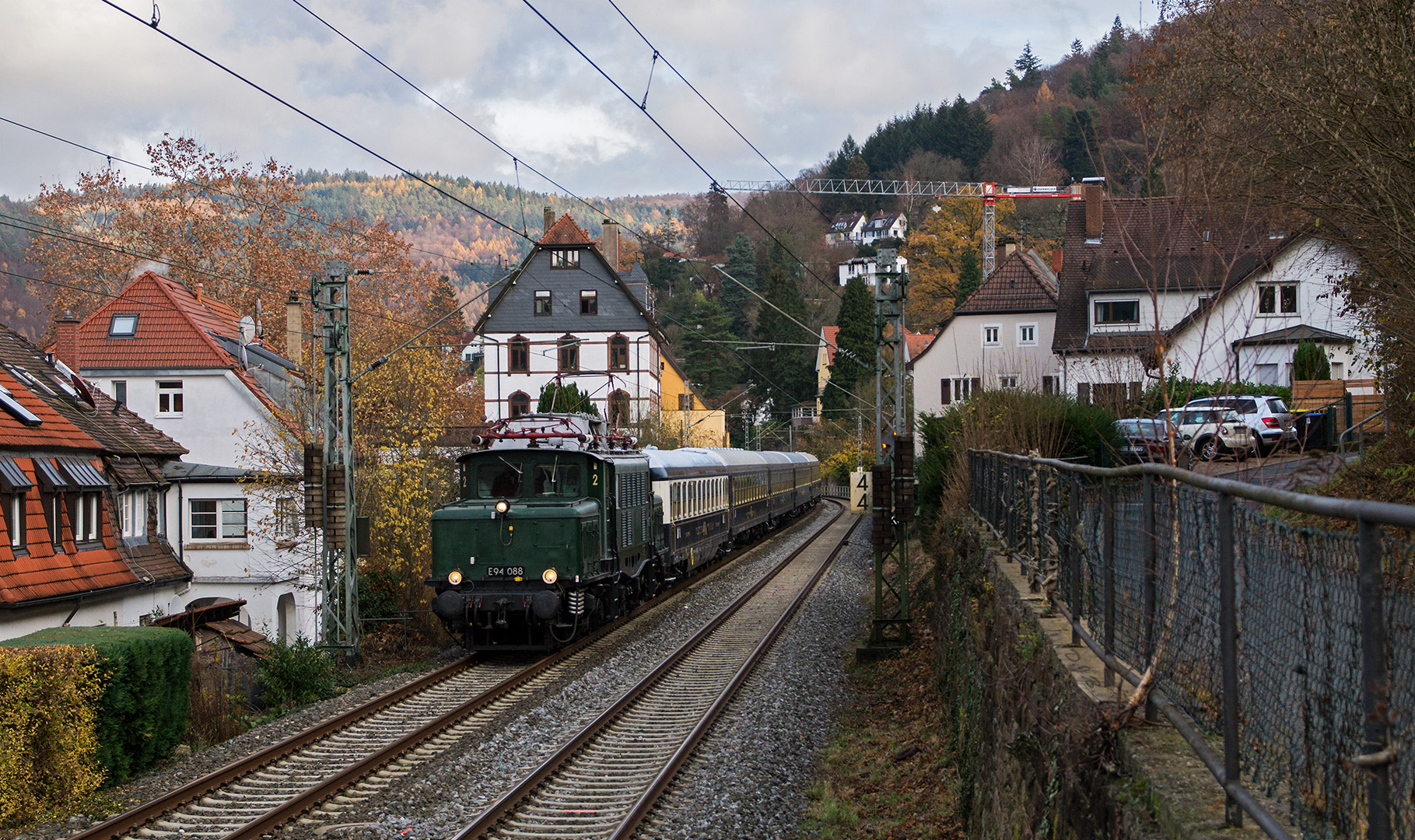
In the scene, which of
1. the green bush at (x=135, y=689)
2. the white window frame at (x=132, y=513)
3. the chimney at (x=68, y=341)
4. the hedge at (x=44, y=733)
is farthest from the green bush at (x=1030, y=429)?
the chimney at (x=68, y=341)

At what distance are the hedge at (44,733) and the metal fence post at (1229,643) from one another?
951 centimetres

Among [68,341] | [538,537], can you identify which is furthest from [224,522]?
[538,537]

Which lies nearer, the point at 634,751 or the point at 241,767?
the point at 241,767

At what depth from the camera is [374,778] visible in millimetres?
9859

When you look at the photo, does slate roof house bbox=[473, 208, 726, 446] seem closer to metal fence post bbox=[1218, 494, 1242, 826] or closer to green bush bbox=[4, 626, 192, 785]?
green bush bbox=[4, 626, 192, 785]

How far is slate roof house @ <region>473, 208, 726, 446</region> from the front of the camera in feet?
181

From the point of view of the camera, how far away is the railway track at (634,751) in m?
8.77

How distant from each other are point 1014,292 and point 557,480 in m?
29.8

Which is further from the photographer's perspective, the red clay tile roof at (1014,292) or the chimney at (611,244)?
the chimney at (611,244)

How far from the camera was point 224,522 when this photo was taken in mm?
28969

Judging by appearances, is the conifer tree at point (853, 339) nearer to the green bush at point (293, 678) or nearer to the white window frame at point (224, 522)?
the white window frame at point (224, 522)

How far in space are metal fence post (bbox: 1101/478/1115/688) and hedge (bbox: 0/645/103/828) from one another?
8.81 meters

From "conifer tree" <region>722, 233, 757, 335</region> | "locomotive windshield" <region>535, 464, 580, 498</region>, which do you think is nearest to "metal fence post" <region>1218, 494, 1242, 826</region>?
"locomotive windshield" <region>535, 464, 580, 498</region>

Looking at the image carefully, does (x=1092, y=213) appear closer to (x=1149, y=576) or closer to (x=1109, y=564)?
(x=1109, y=564)
